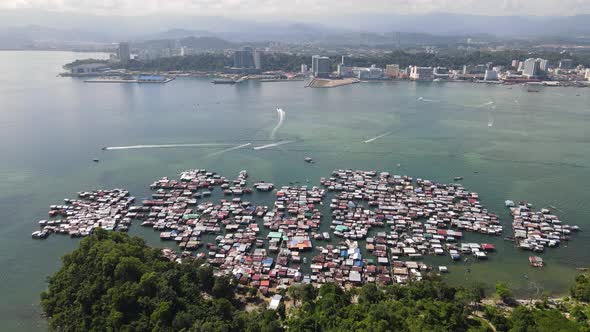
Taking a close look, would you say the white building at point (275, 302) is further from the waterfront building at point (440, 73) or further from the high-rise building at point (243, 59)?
the high-rise building at point (243, 59)

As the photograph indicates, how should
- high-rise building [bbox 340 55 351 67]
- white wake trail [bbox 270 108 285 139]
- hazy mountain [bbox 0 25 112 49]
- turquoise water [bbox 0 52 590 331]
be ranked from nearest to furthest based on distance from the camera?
1. turquoise water [bbox 0 52 590 331]
2. white wake trail [bbox 270 108 285 139]
3. high-rise building [bbox 340 55 351 67]
4. hazy mountain [bbox 0 25 112 49]

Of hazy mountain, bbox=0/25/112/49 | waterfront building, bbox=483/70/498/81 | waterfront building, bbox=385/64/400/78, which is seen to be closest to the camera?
waterfront building, bbox=483/70/498/81

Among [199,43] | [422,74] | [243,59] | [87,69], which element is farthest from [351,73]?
[199,43]

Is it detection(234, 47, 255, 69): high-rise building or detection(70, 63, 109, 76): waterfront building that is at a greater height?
detection(234, 47, 255, 69): high-rise building

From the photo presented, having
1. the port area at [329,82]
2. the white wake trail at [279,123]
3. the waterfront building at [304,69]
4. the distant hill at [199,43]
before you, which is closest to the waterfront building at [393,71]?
the port area at [329,82]

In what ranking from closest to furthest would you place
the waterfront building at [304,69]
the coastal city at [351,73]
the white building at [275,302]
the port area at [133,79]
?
the white building at [275,302] → the port area at [133,79] → the coastal city at [351,73] → the waterfront building at [304,69]

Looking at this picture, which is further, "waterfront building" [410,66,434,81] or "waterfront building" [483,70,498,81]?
"waterfront building" [410,66,434,81]

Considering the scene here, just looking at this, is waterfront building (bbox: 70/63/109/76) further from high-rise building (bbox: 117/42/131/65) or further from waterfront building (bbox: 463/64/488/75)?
waterfront building (bbox: 463/64/488/75)

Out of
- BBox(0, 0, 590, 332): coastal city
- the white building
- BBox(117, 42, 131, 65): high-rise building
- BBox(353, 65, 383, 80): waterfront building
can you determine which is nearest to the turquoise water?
BBox(0, 0, 590, 332): coastal city
